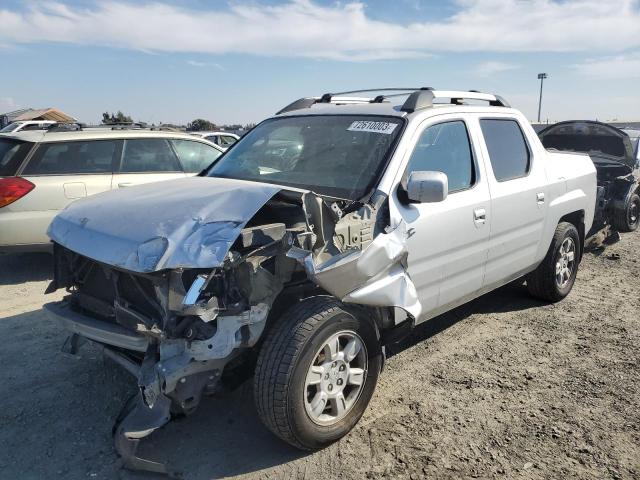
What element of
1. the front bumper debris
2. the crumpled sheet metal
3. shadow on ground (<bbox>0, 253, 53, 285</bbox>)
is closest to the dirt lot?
the front bumper debris

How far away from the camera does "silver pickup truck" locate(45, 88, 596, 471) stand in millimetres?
2736

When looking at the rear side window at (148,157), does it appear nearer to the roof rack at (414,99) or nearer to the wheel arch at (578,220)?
the roof rack at (414,99)

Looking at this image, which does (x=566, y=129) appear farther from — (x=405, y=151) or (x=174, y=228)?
(x=174, y=228)

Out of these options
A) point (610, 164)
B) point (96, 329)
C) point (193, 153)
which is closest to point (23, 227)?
point (193, 153)

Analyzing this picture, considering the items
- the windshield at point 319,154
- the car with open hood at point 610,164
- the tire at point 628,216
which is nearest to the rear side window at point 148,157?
the windshield at point 319,154

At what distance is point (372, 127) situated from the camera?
3.77 m

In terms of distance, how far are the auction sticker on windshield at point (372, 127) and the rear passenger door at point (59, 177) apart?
12.4 ft

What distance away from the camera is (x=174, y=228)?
9.20ft

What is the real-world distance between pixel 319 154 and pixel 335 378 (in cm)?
162

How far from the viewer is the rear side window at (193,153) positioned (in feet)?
23.9

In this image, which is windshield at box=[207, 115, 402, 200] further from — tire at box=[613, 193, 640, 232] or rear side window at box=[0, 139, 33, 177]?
tire at box=[613, 193, 640, 232]

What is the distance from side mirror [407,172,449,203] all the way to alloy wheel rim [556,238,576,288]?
2725 millimetres

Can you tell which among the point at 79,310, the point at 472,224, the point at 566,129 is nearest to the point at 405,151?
the point at 472,224

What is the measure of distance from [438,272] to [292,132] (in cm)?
159
